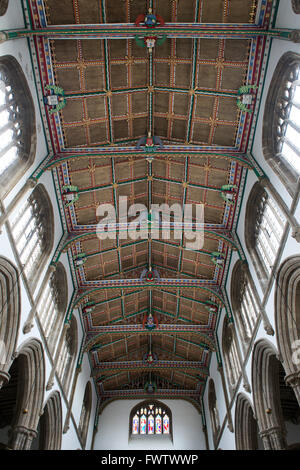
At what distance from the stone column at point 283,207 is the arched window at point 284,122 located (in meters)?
0.51

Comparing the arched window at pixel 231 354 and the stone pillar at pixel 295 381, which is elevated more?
the arched window at pixel 231 354

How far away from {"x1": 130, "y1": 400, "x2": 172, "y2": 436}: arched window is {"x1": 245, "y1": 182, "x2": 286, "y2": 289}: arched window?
16.4 metres

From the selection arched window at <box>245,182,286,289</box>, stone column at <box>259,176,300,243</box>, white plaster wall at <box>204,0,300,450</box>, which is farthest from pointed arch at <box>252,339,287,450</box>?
stone column at <box>259,176,300,243</box>

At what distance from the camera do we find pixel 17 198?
11.6 m

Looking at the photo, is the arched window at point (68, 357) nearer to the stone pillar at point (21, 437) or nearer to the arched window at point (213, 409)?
the stone pillar at point (21, 437)

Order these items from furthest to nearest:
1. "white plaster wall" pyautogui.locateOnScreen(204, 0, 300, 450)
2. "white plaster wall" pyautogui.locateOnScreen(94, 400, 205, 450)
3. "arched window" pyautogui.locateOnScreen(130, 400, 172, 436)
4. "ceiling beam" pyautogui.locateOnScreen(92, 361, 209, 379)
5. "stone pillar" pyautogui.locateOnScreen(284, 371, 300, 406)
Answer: "arched window" pyautogui.locateOnScreen(130, 400, 172, 436) < "ceiling beam" pyautogui.locateOnScreen(92, 361, 209, 379) < "white plaster wall" pyautogui.locateOnScreen(94, 400, 205, 450) < "white plaster wall" pyautogui.locateOnScreen(204, 0, 300, 450) < "stone pillar" pyautogui.locateOnScreen(284, 371, 300, 406)

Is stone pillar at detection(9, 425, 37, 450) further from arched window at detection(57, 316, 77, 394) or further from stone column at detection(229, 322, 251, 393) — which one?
stone column at detection(229, 322, 251, 393)

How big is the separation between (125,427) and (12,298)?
58.1ft

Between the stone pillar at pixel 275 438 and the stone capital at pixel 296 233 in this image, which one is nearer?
the stone capital at pixel 296 233

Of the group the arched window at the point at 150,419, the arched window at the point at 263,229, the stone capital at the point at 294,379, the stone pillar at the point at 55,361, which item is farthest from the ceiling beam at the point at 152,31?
the arched window at the point at 150,419

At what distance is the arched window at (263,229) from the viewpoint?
12.8 metres

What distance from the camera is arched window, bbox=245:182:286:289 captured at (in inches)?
502

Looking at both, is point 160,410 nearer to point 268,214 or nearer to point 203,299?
point 203,299

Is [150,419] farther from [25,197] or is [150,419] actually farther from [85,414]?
[25,197]
